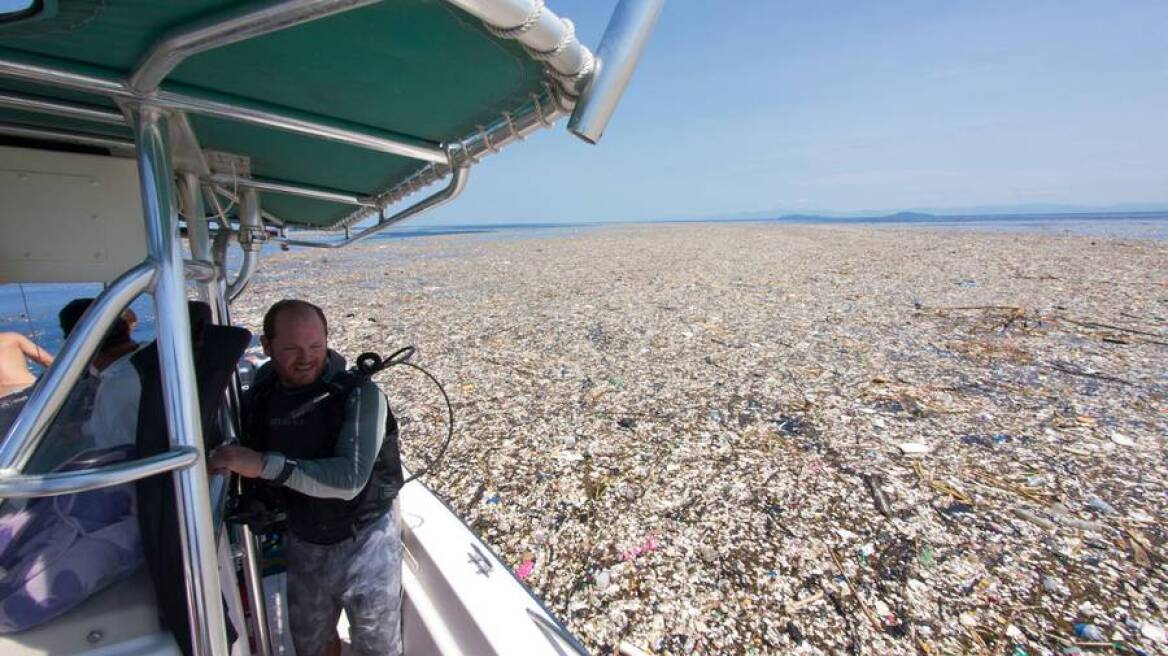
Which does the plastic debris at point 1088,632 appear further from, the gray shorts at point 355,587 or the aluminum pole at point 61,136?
the aluminum pole at point 61,136

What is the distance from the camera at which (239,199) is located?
8.34ft

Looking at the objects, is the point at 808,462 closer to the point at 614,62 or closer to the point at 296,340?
the point at 296,340

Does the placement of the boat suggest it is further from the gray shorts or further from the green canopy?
the gray shorts

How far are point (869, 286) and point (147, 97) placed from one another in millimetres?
14241

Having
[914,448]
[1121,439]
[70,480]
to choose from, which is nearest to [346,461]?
[70,480]

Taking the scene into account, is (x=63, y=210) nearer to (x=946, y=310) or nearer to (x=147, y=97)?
(x=147, y=97)

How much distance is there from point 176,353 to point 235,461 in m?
0.60

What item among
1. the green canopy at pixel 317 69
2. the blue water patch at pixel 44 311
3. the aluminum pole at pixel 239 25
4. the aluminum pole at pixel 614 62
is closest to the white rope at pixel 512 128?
the green canopy at pixel 317 69

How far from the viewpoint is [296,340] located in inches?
75.6

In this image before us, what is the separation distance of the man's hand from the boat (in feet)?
0.44

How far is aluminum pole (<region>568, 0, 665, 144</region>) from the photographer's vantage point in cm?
104

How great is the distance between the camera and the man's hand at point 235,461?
155cm

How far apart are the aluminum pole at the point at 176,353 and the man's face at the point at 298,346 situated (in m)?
0.82

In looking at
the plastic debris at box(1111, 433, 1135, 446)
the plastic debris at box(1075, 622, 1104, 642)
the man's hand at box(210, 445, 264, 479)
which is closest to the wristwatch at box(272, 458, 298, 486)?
the man's hand at box(210, 445, 264, 479)
